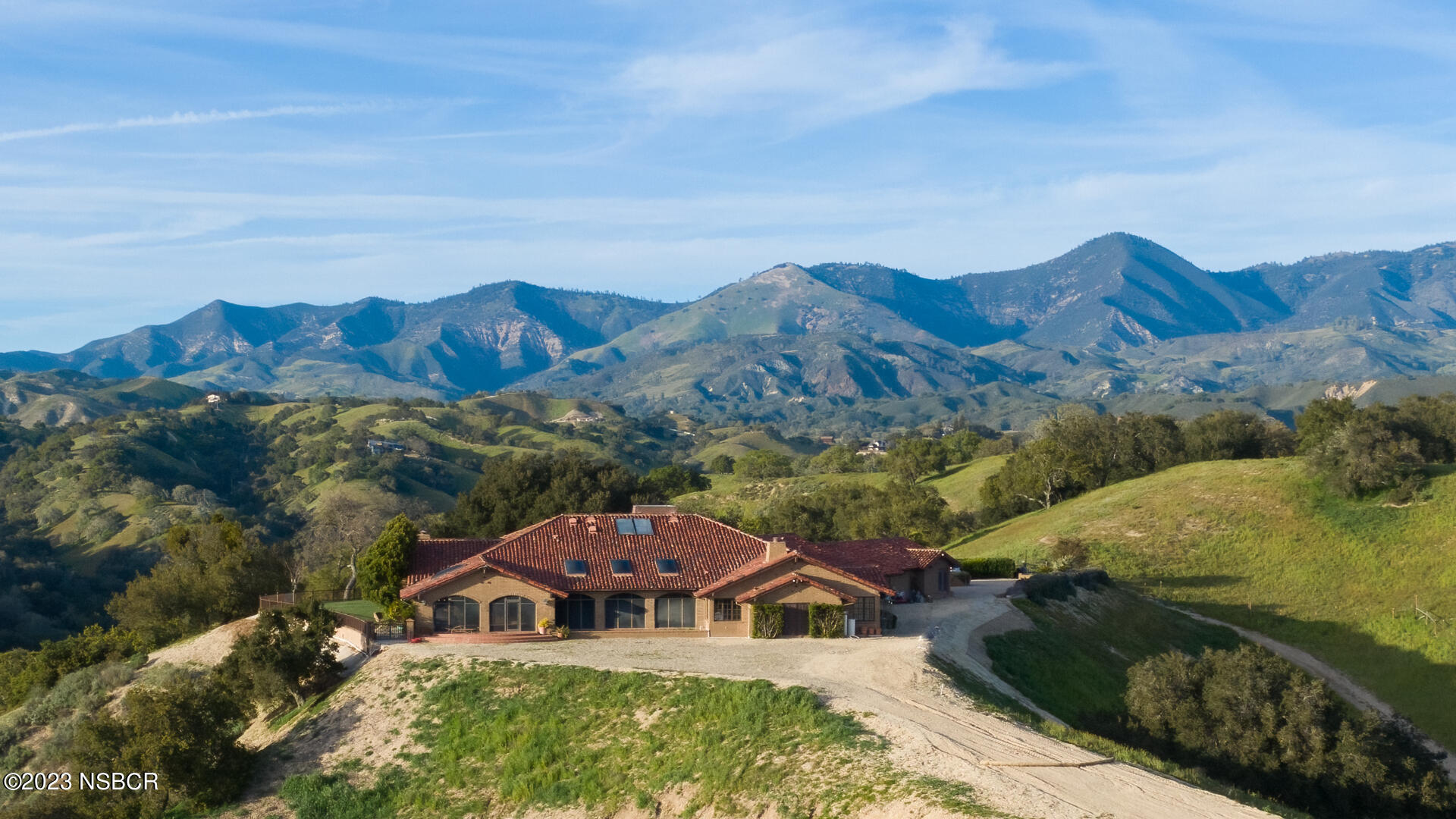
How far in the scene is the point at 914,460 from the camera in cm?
13562

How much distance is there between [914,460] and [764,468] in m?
34.0

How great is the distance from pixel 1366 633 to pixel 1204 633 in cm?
995

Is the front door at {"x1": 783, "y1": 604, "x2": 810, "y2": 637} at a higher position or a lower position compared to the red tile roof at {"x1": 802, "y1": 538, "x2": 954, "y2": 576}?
lower

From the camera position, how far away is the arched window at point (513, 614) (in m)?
46.9

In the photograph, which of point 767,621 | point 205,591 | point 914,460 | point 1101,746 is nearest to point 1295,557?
point 767,621

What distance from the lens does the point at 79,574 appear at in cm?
12531

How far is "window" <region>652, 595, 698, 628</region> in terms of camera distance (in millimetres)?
48188

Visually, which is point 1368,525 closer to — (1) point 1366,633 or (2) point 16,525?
(1) point 1366,633

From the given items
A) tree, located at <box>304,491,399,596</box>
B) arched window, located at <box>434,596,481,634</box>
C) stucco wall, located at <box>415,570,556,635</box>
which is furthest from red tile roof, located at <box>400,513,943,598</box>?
tree, located at <box>304,491,399,596</box>

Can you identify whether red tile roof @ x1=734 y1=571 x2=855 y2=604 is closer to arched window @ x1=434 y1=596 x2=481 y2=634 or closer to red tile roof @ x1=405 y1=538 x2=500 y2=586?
arched window @ x1=434 y1=596 x2=481 y2=634

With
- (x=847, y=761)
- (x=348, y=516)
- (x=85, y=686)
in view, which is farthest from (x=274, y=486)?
(x=847, y=761)

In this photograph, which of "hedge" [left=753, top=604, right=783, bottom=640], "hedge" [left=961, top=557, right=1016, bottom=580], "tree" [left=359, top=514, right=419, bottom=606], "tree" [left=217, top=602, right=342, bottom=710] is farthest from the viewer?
"hedge" [left=961, top=557, right=1016, bottom=580]

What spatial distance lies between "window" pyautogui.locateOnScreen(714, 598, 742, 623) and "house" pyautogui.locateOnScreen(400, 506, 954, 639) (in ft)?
0.10

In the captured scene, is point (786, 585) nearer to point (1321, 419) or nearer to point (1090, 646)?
point (1090, 646)
